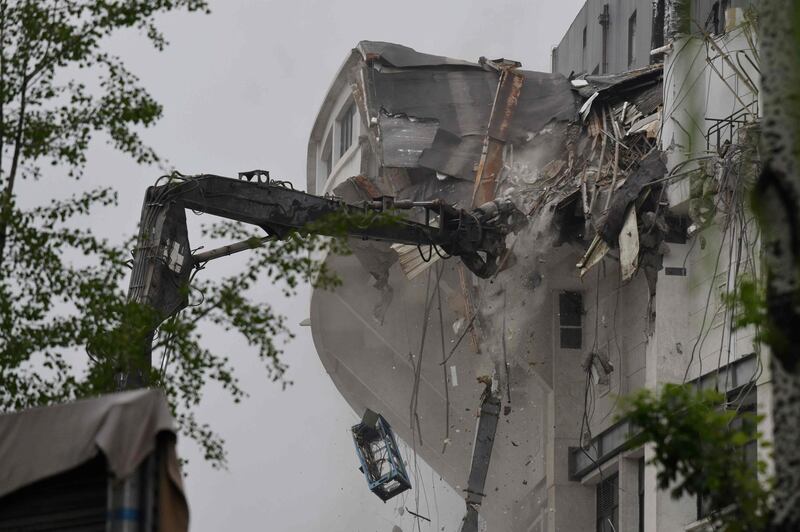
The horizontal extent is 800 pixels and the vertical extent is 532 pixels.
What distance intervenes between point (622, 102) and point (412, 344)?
352 inches

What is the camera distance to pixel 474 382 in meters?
38.1

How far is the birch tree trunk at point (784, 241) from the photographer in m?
9.80

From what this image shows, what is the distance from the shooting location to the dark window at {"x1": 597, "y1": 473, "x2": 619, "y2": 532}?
108 feet

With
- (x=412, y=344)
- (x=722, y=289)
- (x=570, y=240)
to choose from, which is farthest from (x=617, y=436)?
(x=412, y=344)

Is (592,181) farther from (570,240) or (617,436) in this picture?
(617,436)

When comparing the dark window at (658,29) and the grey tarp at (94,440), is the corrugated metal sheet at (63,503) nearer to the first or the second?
the grey tarp at (94,440)

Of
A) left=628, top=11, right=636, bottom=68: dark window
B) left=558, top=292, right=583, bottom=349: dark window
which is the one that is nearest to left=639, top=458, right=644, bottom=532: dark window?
left=558, top=292, right=583, bottom=349: dark window

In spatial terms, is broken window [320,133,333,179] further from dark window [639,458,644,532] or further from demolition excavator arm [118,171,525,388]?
dark window [639,458,644,532]

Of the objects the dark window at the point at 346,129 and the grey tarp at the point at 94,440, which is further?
the dark window at the point at 346,129

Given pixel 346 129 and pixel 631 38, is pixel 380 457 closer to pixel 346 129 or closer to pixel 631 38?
pixel 346 129

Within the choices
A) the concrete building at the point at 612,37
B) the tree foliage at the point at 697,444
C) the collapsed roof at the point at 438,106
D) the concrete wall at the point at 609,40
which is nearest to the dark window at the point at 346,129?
the collapsed roof at the point at 438,106

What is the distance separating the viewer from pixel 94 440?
11.1 metres

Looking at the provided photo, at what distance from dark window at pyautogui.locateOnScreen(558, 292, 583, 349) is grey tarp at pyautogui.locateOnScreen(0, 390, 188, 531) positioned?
78.7 ft

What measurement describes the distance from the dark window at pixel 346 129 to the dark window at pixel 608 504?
10117 mm
